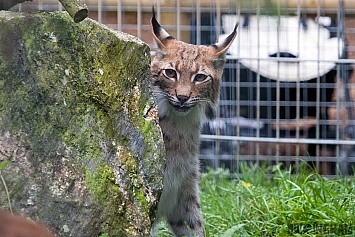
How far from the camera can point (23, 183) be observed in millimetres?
2426

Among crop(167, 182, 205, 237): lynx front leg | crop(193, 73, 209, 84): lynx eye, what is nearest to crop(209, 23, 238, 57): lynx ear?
crop(193, 73, 209, 84): lynx eye

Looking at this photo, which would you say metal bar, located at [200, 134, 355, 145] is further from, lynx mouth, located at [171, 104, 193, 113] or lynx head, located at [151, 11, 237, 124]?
lynx mouth, located at [171, 104, 193, 113]

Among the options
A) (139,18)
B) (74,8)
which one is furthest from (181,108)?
(139,18)

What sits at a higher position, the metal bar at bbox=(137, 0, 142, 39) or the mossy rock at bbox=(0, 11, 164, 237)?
the metal bar at bbox=(137, 0, 142, 39)

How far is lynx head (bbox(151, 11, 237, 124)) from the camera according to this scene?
390cm

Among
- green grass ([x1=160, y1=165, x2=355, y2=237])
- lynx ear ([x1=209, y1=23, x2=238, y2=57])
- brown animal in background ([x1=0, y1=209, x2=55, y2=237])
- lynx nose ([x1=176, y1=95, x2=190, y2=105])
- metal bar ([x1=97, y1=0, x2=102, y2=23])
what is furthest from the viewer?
metal bar ([x1=97, y1=0, x2=102, y2=23])

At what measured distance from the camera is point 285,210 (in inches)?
157

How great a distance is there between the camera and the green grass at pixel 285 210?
3730mm

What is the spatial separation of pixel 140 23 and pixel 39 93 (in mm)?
3790

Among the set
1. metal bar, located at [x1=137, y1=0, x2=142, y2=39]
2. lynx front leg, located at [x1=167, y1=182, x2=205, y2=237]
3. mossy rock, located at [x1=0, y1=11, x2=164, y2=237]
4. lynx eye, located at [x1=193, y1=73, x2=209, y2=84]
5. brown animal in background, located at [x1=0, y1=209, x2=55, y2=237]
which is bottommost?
lynx front leg, located at [x1=167, y1=182, x2=205, y2=237]

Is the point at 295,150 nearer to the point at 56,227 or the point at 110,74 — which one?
the point at 110,74

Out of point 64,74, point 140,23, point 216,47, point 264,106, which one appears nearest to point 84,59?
point 64,74

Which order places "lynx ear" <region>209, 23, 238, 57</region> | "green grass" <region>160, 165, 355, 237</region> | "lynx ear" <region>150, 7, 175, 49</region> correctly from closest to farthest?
"green grass" <region>160, 165, 355, 237</region> < "lynx ear" <region>150, 7, 175, 49</region> < "lynx ear" <region>209, 23, 238, 57</region>

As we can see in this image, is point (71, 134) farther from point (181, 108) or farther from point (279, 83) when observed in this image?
point (279, 83)
